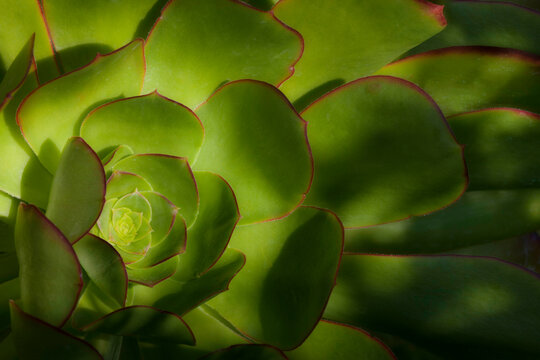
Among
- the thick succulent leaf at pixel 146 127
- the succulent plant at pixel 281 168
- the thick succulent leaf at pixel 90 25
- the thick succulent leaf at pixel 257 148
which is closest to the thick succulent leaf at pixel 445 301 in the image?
the succulent plant at pixel 281 168

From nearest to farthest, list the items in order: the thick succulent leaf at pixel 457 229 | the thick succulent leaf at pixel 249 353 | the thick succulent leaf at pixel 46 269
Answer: the thick succulent leaf at pixel 46 269 → the thick succulent leaf at pixel 249 353 → the thick succulent leaf at pixel 457 229

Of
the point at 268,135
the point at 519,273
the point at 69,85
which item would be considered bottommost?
the point at 519,273

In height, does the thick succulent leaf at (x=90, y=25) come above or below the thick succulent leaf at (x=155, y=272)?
above

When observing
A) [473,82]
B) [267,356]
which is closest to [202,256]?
[267,356]

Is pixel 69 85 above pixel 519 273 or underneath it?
above

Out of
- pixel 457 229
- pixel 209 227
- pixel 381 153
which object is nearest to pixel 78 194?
pixel 209 227

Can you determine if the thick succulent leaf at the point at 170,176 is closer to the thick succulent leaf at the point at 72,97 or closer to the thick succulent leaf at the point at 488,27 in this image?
the thick succulent leaf at the point at 72,97

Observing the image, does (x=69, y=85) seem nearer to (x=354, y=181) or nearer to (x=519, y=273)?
(x=354, y=181)
